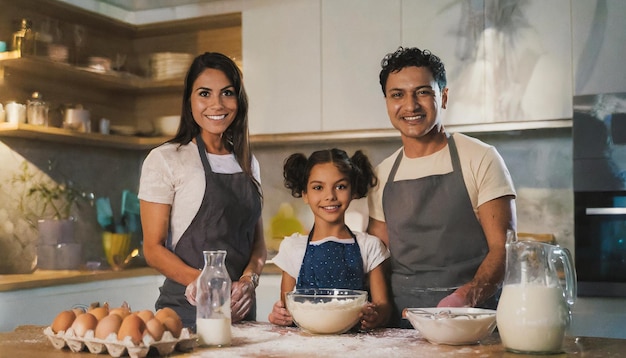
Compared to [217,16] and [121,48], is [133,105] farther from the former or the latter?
[217,16]

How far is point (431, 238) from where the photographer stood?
2.08 meters

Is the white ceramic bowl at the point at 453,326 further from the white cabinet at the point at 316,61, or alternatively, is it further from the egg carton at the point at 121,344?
the white cabinet at the point at 316,61

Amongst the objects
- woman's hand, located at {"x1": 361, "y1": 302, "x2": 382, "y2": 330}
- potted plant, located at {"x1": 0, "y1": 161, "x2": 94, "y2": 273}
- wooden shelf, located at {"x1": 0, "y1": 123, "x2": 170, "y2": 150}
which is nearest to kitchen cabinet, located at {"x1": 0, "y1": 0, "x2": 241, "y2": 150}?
wooden shelf, located at {"x1": 0, "y1": 123, "x2": 170, "y2": 150}

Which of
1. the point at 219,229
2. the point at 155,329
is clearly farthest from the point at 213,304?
the point at 219,229

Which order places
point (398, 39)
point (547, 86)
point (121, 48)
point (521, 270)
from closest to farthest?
point (521, 270)
point (547, 86)
point (398, 39)
point (121, 48)

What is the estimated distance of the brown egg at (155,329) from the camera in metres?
1.42

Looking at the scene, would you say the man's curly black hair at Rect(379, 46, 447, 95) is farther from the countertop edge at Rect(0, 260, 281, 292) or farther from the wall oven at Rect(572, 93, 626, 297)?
the countertop edge at Rect(0, 260, 281, 292)

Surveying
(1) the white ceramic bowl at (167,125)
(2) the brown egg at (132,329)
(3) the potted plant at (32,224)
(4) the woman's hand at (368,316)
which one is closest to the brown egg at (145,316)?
(2) the brown egg at (132,329)

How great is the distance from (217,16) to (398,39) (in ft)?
3.42

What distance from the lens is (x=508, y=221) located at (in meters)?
2.04

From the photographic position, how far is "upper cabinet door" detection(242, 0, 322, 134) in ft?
12.5

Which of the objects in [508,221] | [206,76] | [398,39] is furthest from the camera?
[398,39]

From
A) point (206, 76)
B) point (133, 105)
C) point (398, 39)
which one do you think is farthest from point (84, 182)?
point (206, 76)

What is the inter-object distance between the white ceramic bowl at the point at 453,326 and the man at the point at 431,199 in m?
0.45
